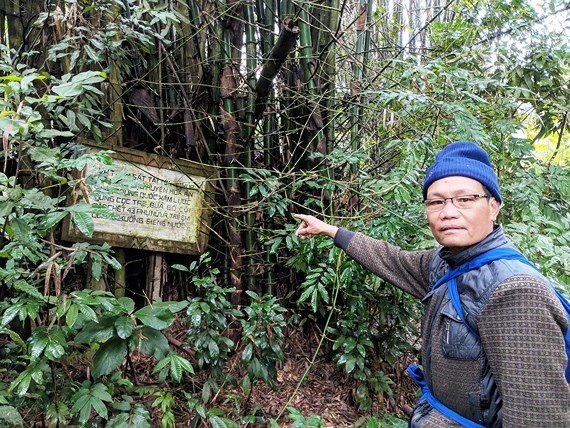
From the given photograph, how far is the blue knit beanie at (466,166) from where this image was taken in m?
1.41

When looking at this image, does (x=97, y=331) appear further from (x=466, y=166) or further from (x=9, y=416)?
(x=466, y=166)

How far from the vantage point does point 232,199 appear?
3.18 metres

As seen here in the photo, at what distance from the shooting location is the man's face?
139cm

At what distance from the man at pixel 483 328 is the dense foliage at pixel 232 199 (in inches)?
31.0

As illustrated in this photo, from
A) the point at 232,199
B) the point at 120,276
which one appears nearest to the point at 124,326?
the point at 120,276

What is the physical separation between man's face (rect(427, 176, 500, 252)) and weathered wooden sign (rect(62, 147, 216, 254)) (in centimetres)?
184

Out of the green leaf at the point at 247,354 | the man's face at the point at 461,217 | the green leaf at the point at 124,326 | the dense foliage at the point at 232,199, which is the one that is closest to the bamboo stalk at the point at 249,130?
the dense foliage at the point at 232,199

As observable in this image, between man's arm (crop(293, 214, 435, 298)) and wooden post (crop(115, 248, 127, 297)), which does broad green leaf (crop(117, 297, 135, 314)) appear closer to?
man's arm (crop(293, 214, 435, 298))

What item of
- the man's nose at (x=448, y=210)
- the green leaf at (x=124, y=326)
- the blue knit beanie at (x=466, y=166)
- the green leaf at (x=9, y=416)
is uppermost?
the blue knit beanie at (x=466, y=166)

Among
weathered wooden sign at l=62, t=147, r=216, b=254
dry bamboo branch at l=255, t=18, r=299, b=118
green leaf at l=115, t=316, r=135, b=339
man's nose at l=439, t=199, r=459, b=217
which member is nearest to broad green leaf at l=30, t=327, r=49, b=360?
green leaf at l=115, t=316, r=135, b=339

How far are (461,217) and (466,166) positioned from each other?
0.56 ft

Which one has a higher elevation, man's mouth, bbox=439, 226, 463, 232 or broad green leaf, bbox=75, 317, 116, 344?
man's mouth, bbox=439, 226, 463, 232

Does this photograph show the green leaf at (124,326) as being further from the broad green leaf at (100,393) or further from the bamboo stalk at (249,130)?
the bamboo stalk at (249,130)

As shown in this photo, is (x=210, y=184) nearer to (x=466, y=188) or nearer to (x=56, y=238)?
(x=56, y=238)
